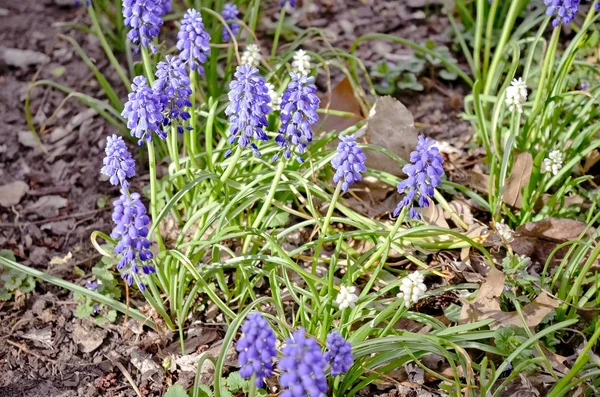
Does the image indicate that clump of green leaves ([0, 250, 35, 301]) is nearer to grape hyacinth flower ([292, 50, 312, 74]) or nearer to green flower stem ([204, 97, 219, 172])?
green flower stem ([204, 97, 219, 172])

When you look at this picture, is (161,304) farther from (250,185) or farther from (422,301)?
(422,301)

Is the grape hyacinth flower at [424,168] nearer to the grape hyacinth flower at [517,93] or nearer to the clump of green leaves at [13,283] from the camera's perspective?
the grape hyacinth flower at [517,93]

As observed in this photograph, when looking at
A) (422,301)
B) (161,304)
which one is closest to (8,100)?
(161,304)

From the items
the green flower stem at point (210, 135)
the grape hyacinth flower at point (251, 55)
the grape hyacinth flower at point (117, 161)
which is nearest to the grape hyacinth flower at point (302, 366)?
the grape hyacinth flower at point (117, 161)

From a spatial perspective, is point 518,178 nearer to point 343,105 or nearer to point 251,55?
point 343,105

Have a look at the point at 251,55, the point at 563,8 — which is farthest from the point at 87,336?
the point at 563,8
